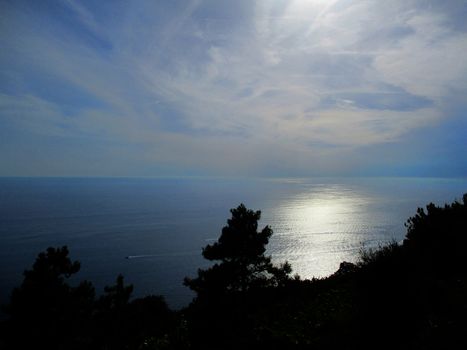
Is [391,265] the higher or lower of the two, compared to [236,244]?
higher

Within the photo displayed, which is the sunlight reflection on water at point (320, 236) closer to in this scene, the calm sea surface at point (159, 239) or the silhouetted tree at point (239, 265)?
the calm sea surface at point (159, 239)

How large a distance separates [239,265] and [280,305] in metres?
6.07

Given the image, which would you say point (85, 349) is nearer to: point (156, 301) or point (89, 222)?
point (156, 301)

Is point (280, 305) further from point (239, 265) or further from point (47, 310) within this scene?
point (47, 310)

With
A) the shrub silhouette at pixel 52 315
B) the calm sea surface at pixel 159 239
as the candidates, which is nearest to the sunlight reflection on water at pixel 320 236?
the calm sea surface at pixel 159 239

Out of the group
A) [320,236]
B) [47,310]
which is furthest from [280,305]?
[320,236]

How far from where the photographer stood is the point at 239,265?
62.4 feet

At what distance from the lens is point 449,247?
13.2 metres

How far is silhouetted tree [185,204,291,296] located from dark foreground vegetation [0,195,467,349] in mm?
65

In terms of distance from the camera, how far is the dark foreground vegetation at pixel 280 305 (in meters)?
7.73

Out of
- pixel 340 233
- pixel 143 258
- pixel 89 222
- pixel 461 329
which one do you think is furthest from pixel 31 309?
pixel 89 222

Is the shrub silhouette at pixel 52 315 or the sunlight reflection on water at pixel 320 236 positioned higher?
the shrub silhouette at pixel 52 315

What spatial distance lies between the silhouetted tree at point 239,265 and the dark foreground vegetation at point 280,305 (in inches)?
2.6

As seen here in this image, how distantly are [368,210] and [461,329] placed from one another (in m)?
194
